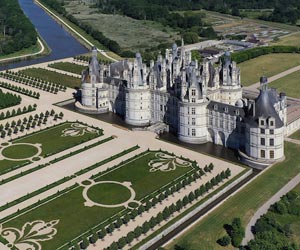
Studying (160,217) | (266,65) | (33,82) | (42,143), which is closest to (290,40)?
(266,65)

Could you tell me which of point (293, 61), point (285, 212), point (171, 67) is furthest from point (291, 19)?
point (285, 212)

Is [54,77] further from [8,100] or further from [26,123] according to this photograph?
[26,123]

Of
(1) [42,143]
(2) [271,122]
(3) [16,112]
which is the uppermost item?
(2) [271,122]

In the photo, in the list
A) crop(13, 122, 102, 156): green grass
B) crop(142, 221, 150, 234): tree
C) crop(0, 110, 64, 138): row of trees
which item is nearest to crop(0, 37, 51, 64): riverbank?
crop(0, 110, 64, 138): row of trees

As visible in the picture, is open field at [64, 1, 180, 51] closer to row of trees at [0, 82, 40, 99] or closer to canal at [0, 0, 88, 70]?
canal at [0, 0, 88, 70]

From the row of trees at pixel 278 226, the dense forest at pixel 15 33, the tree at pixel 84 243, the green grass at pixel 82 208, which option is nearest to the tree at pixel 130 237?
the tree at pixel 84 243

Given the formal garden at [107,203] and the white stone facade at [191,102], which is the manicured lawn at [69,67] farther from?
the formal garden at [107,203]

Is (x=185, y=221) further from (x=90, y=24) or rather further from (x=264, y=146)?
(x=90, y=24)
